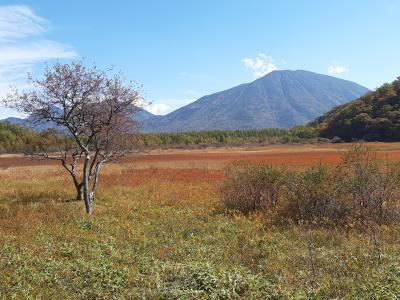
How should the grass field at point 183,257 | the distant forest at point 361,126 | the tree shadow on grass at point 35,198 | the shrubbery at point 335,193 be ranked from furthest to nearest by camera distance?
the distant forest at point 361,126 → the tree shadow on grass at point 35,198 → the shrubbery at point 335,193 → the grass field at point 183,257

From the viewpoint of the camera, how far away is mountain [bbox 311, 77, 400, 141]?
408 ft

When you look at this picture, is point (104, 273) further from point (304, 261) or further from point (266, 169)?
point (266, 169)

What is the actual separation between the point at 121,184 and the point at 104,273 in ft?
79.3

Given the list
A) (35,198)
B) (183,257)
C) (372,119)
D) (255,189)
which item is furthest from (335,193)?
(372,119)

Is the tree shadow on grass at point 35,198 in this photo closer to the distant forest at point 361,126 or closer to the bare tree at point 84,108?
the bare tree at point 84,108

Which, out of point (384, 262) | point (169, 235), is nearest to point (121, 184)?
point (169, 235)

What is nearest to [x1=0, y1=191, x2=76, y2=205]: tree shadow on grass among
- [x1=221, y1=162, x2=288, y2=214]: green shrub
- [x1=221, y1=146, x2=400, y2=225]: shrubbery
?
[x1=221, y1=162, x2=288, y2=214]: green shrub

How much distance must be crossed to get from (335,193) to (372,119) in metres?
125

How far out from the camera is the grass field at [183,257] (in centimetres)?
962

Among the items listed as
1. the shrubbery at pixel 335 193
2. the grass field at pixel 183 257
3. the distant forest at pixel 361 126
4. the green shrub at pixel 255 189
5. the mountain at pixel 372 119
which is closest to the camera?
the grass field at pixel 183 257

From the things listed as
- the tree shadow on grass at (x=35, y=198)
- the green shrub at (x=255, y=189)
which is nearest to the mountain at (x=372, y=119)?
the green shrub at (x=255, y=189)

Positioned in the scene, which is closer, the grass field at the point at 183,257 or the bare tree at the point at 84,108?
the grass field at the point at 183,257

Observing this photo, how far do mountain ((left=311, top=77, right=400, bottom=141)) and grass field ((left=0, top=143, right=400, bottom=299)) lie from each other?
11445 centimetres

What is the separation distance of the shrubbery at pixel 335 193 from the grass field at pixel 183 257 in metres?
1.48
